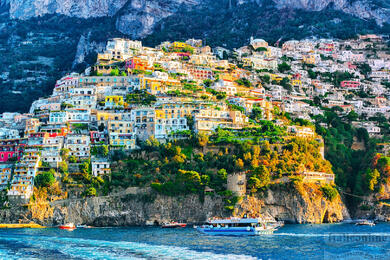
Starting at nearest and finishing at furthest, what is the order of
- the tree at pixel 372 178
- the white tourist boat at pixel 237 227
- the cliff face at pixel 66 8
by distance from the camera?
1. the white tourist boat at pixel 237 227
2. the tree at pixel 372 178
3. the cliff face at pixel 66 8

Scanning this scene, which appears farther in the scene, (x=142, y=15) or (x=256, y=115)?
(x=142, y=15)

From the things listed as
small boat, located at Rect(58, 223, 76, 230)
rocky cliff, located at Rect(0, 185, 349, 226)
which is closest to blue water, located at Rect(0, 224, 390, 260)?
small boat, located at Rect(58, 223, 76, 230)

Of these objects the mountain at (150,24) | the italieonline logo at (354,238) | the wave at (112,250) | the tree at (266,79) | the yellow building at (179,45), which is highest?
the mountain at (150,24)

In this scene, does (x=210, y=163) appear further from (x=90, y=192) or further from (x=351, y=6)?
(x=351, y=6)

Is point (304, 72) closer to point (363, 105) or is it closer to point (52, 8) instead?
point (363, 105)

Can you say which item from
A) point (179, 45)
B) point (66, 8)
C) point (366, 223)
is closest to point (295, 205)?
point (366, 223)

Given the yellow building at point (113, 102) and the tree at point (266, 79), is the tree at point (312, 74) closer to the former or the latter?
the tree at point (266, 79)

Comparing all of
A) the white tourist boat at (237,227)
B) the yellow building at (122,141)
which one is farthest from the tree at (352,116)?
the white tourist boat at (237,227)
